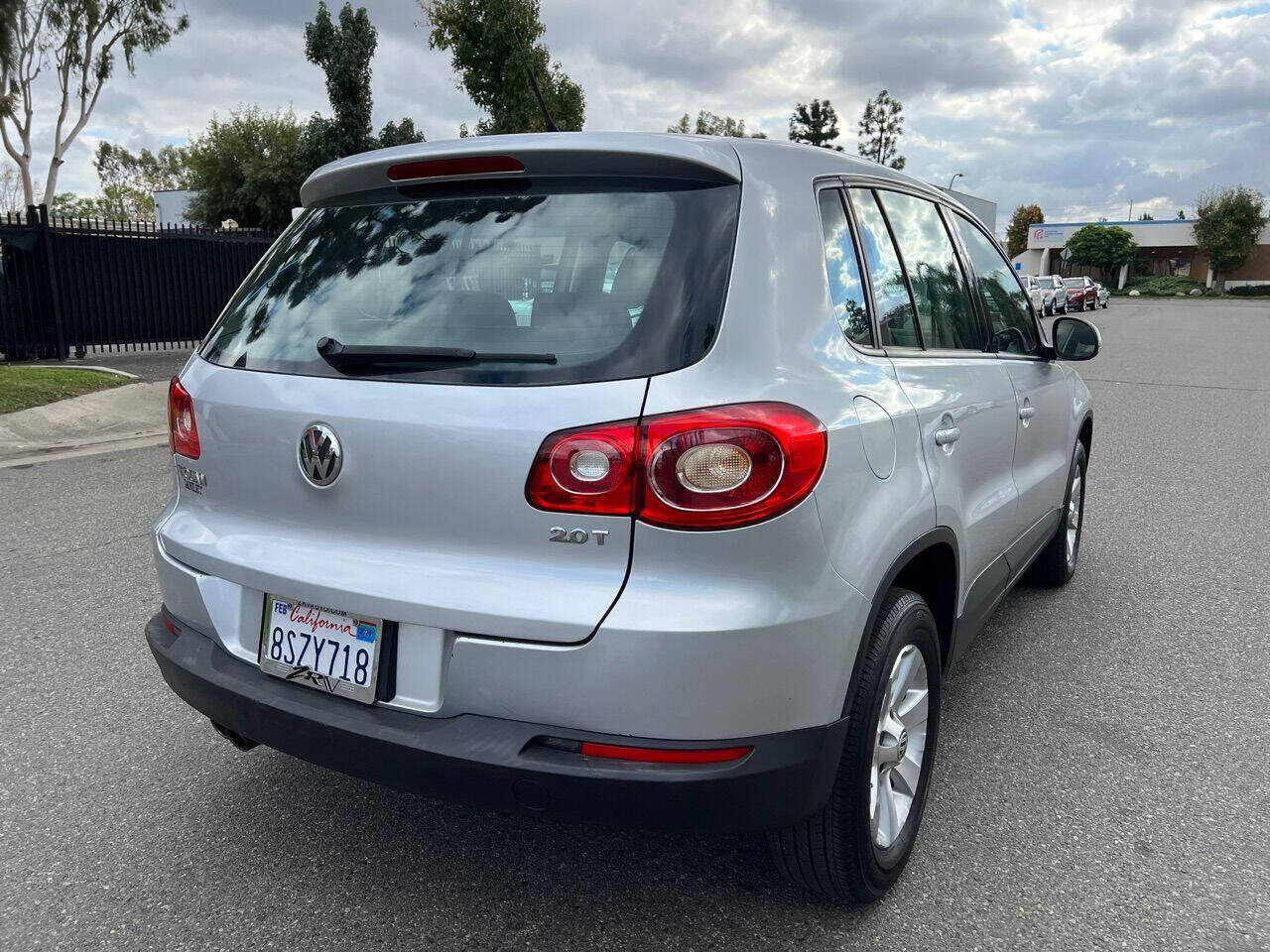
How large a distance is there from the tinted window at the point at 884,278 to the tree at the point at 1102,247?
89.4m

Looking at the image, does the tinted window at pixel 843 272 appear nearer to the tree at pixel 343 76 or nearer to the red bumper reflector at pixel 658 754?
the red bumper reflector at pixel 658 754

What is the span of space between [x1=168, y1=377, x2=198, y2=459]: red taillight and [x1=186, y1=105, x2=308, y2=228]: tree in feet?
126

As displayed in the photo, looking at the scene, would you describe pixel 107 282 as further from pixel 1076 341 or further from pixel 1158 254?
pixel 1158 254

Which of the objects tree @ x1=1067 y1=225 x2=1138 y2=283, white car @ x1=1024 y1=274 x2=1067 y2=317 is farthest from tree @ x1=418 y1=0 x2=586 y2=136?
tree @ x1=1067 y1=225 x2=1138 y2=283

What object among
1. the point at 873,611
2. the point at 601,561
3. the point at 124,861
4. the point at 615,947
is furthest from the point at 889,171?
the point at 124,861

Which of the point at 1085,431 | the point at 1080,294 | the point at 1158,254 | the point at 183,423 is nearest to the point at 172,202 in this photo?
the point at 1080,294

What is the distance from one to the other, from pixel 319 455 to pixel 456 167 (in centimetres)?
73

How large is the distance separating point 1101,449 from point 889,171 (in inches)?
268

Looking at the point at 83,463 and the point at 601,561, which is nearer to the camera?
the point at 601,561

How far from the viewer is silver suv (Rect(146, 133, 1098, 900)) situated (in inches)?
76.6

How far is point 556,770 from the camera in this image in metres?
1.94

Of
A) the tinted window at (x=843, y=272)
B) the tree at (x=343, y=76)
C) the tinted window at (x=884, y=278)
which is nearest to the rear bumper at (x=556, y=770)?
the tinted window at (x=843, y=272)

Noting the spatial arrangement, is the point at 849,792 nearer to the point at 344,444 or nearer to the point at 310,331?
the point at 344,444

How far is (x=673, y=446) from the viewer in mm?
1938
